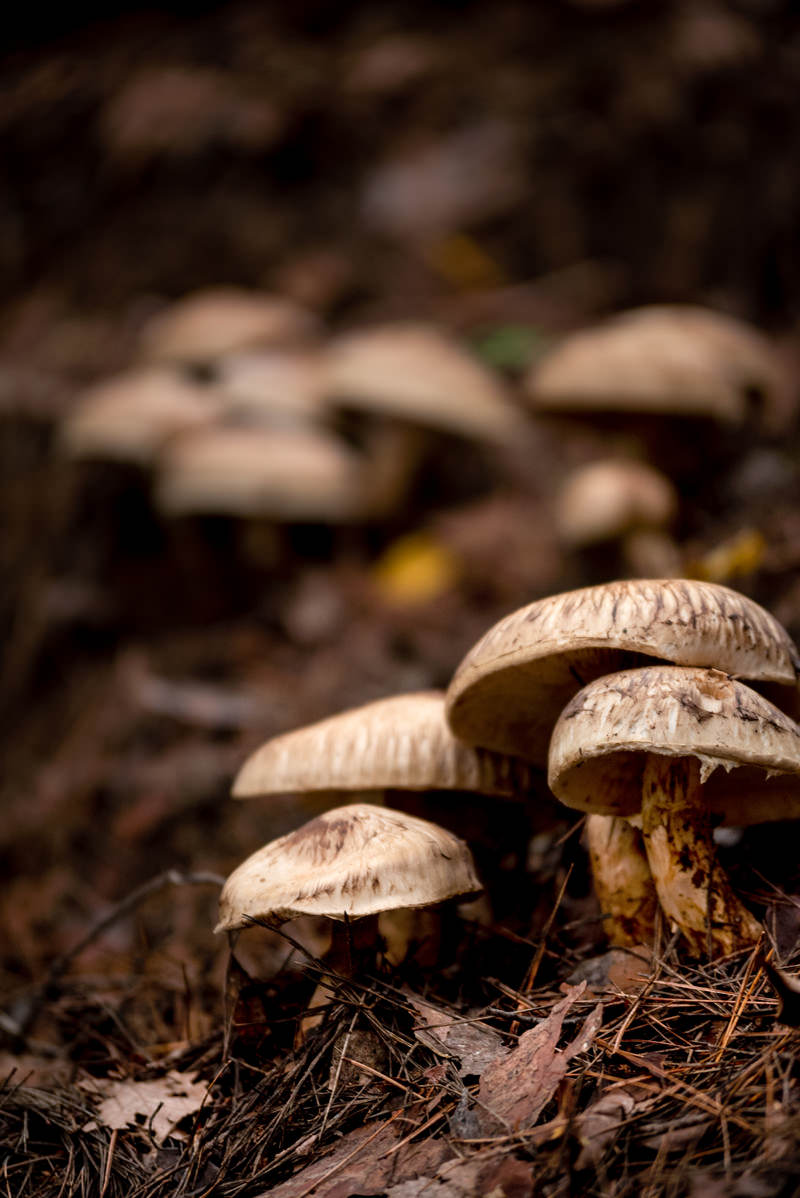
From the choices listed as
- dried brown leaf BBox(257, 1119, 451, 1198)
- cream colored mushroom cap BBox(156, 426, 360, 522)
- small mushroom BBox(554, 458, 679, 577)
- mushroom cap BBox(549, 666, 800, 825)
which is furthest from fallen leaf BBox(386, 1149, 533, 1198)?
cream colored mushroom cap BBox(156, 426, 360, 522)

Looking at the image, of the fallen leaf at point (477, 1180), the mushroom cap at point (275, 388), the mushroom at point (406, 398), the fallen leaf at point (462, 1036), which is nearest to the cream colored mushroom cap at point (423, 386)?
the mushroom at point (406, 398)

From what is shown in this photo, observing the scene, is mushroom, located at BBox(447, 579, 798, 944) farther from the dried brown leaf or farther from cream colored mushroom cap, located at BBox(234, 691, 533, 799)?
the dried brown leaf

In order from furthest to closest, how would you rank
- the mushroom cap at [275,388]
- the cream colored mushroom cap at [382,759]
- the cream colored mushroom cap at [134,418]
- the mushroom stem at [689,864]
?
the mushroom cap at [275,388]
the cream colored mushroom cap at [134,418]
the cream colored mushroom cap at [382,759]
the mushroom stem at [689,864]

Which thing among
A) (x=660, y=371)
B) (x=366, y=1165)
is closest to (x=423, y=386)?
(x=660, y=371)

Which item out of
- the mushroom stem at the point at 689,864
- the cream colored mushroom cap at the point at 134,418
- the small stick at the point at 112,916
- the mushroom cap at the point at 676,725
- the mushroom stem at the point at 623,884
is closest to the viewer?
the mushroom cap at the point at 676,725

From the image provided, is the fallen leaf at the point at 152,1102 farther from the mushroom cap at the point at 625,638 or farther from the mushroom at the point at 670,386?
the mushroom at the point at 670,386

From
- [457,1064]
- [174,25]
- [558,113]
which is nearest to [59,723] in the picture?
[457,1064]

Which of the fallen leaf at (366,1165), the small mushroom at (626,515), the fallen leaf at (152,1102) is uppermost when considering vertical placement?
the small mushroom at (626,515)

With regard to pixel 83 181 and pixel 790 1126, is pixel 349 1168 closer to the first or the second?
pixel 790 1126
